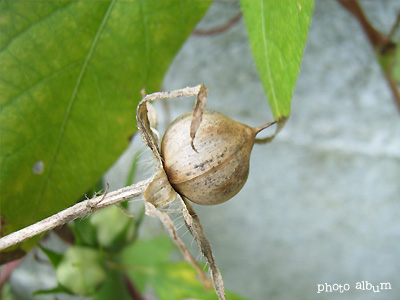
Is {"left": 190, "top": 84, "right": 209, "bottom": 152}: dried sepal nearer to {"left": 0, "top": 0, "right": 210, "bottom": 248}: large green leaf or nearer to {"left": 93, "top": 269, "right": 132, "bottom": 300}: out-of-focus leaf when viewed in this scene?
{"left": 0, "top": 0, "right": 210, "bottom": 248}: large green leaf

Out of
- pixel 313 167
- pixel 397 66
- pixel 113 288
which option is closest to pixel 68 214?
pixel 113 288

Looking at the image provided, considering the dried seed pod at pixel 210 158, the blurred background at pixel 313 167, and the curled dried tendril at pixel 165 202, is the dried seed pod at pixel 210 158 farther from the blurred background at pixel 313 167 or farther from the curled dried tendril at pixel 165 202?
the blurred background at pixel 313 167

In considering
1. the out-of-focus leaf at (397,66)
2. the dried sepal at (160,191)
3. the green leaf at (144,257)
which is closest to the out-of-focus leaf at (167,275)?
the green leaf at (144,257)

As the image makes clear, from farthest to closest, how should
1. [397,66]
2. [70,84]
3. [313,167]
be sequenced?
[313,167]
[397,66]
[70,84]

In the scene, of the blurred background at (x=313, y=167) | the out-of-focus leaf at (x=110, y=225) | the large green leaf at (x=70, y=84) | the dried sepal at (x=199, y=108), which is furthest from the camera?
the blurred background at (x=313, y=167)

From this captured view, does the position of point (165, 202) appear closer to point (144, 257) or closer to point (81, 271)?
point (81, 271)

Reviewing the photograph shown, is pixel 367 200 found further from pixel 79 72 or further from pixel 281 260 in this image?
pixel 79 72

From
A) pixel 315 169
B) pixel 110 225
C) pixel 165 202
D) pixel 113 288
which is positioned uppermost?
pixel 165 202

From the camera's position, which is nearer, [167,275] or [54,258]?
[54,258]
